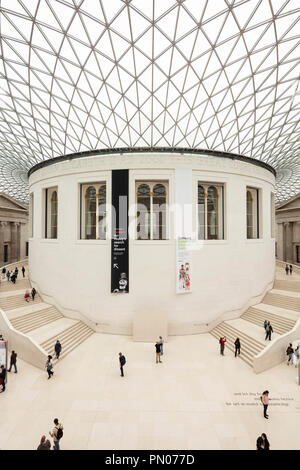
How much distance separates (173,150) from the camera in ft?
59.3

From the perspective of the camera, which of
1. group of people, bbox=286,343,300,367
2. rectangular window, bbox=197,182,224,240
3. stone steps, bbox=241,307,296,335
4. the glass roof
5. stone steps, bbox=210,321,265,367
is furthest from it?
rectangular window, bbox=197,182,224,240

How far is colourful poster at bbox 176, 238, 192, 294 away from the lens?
17.1m

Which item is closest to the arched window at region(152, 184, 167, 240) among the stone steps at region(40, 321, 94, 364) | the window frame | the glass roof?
the window frame

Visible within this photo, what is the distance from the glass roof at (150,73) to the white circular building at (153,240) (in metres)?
5.12

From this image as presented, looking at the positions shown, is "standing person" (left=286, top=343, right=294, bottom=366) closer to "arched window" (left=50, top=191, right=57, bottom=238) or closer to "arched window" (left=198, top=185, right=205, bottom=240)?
"arched window" (left=198, top=185, right=205, bottom=240)

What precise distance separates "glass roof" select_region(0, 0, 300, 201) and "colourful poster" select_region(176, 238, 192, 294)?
1172 cm

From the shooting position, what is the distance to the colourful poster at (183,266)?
17.1 metres

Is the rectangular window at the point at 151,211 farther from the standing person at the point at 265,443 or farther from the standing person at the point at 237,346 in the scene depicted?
the standing person at the point at 265,443

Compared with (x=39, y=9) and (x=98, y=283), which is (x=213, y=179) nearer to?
(x=98, y=283)

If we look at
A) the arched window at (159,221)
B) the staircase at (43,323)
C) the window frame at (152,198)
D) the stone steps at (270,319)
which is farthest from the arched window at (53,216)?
the stone steps at (270,319)

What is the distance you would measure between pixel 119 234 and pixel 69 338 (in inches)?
321

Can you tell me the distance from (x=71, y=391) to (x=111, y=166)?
14611 millimetres

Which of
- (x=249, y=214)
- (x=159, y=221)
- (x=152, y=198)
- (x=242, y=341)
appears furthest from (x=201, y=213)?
(x=242, y=341)
